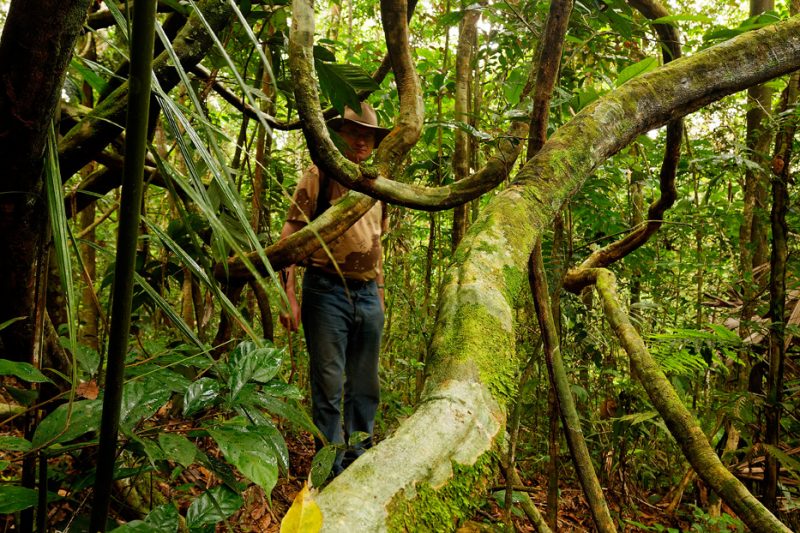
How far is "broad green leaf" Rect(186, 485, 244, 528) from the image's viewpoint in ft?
2.95

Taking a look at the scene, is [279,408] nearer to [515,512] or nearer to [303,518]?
[303,518]

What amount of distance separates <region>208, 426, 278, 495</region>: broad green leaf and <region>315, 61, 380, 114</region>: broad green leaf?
1359 millimetres

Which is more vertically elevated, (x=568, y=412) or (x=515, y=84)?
(x=515, y=84)

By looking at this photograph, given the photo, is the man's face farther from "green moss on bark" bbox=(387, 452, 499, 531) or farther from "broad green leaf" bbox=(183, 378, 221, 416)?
"green moss on bark" bbox=(387, 452, 499, 531)

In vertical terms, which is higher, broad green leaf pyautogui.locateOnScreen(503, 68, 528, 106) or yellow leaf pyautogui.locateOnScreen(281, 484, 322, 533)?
broad green leaf pyautogui.locateOnScreen(503, 68, 528, 106)

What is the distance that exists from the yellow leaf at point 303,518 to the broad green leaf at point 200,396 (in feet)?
2.03

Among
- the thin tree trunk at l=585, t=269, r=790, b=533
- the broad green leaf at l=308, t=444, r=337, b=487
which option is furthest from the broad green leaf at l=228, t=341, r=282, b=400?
the thin tree trunk at l=585, t=269, r=790, b=533

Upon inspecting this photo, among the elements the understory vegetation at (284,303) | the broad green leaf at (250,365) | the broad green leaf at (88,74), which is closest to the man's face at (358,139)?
the understory vegetation at (284,303)

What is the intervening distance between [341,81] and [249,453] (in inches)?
56.8

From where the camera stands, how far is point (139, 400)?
2.96 ft

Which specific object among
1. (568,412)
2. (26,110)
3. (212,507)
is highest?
(26,110)

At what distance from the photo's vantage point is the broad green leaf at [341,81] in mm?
1875

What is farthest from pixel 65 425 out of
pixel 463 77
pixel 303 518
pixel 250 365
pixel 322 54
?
pixel 463 77

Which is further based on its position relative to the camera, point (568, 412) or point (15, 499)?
point (568, 412)
